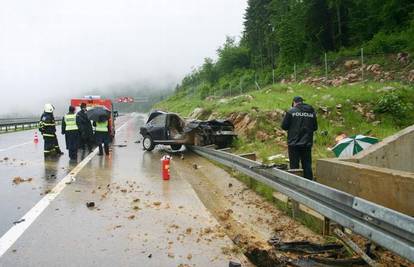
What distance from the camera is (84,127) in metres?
17.4

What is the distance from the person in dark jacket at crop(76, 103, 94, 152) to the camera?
54.4 ft

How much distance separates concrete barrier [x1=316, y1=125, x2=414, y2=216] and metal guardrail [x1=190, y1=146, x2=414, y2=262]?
2.88 ft

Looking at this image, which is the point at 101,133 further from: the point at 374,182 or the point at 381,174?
the point at 381,174

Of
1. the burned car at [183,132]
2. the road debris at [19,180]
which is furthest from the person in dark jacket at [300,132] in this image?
the burned car at [183,132]

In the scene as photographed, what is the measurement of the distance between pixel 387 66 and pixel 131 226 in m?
23.9

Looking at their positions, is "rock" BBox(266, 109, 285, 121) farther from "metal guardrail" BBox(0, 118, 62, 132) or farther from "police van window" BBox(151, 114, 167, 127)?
"metal guardrail" BBox(0, 118, 62, 132)

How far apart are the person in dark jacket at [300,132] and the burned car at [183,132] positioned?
708 cm

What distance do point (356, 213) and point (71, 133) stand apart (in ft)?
40.6

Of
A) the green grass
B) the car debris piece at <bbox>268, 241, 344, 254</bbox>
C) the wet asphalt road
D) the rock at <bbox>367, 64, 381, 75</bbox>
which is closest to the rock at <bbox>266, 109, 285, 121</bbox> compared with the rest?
the green grass

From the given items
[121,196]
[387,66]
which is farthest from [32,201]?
[387,66]

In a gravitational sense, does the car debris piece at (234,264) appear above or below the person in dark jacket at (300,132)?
below

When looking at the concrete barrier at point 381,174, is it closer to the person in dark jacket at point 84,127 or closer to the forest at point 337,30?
the person in dark jacket at point 84,127

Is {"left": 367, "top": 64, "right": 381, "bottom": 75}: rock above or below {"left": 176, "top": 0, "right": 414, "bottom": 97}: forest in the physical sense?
below

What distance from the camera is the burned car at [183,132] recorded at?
1630 cm
